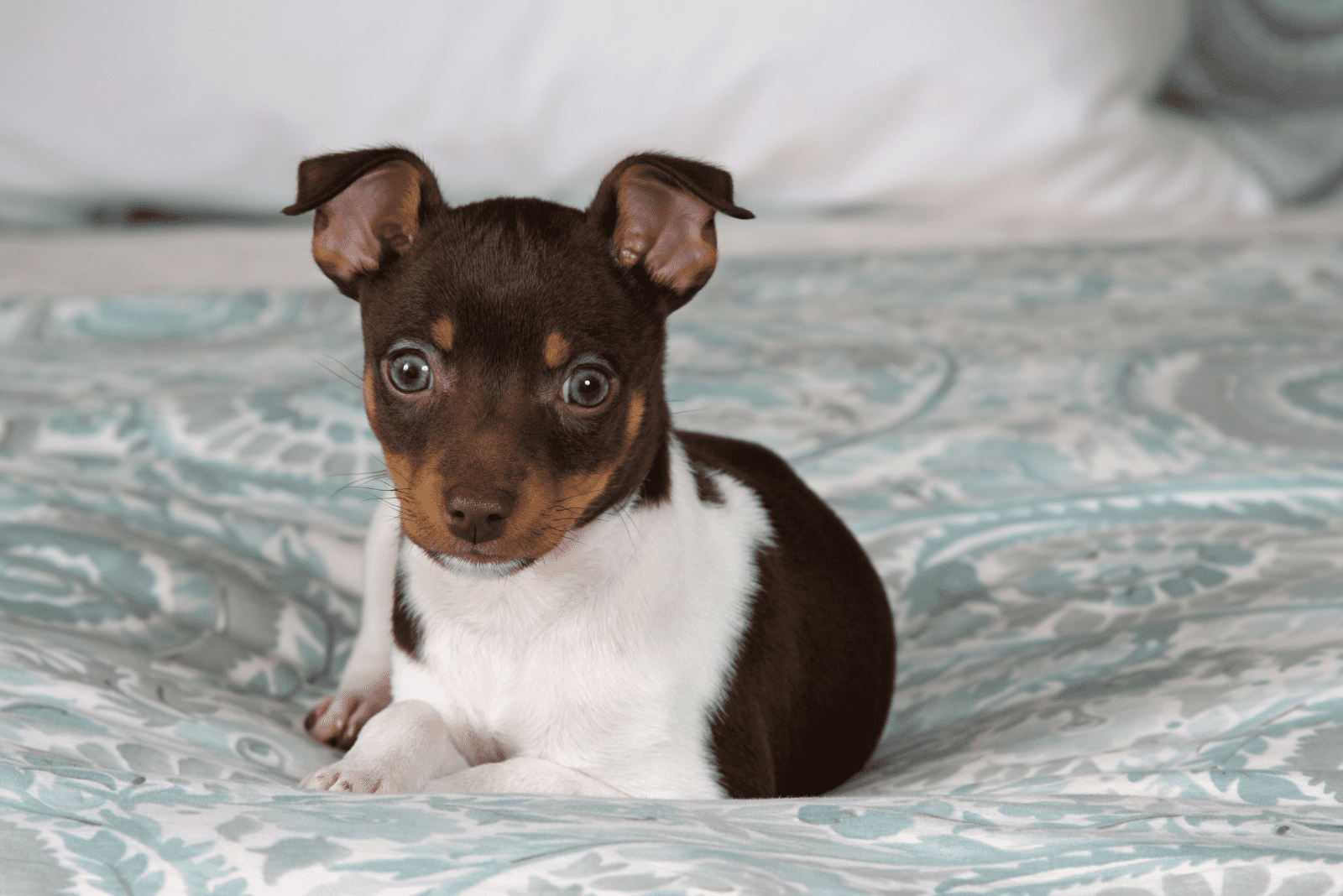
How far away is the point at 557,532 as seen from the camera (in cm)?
135

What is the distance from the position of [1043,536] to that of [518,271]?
1.06 meters

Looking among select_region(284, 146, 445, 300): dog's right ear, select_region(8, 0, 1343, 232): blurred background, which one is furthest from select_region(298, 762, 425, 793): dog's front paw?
select_region(8, 0, 1343, 232): blurred background

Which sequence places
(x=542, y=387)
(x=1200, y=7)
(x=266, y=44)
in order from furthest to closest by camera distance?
(x=1200, y=7), (x=266, y=44), (x=542, y=387)

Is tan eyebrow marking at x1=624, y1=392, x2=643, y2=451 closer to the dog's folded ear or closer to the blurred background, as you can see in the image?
the dog's folded ear

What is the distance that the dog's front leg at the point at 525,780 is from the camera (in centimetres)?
135

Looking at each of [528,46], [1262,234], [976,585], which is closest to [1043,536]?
[976,585]

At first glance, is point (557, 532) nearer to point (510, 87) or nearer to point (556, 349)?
point (556, 349)

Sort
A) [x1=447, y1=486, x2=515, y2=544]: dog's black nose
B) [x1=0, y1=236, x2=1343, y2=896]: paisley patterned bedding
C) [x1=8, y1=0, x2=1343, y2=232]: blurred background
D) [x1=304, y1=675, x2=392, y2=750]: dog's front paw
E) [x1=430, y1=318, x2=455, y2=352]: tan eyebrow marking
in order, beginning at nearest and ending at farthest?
[x1=0, y1=236, x2=1343, y2=896]: paisley patterned bedding
[x1=447, y1=486, x2=515, y2=544]: dog's black nose
[x1=430, y1=318, x2=455, y2=352]: tan eyebrow marking
[x1=304, y1=675, x2=392, y2=750]: dog's front paw
[x1=8, y1=0, x2=1343, y2=232]: blurred background

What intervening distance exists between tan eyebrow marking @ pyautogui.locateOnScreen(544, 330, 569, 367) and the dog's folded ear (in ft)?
0.52

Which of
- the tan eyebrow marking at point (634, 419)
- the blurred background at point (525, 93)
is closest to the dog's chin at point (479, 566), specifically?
the tan eyebrow marking at point (634, 419)

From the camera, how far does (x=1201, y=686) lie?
1467 mm

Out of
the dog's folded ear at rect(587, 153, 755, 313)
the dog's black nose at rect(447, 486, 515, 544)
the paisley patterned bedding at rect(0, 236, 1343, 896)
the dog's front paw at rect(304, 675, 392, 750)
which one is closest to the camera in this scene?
the paisley patterned bedding at rect(0, 236, 1343, 896)

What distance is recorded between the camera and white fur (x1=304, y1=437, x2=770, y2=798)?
4.62 feet

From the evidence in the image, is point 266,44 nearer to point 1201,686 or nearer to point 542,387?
point 542,387
